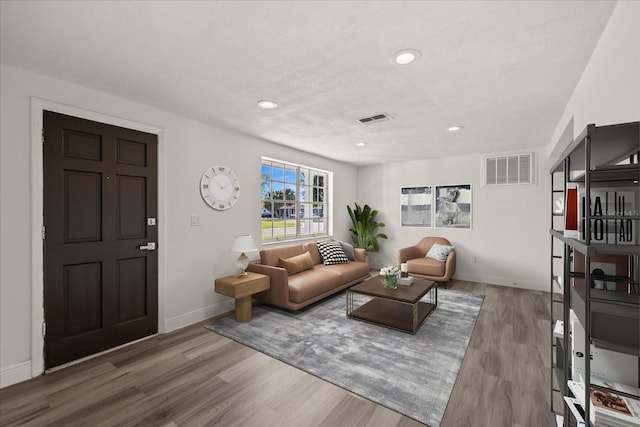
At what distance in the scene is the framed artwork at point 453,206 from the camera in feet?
17.3

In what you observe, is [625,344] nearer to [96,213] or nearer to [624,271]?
[624,271]

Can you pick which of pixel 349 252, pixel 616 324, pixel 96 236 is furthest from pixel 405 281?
pixel 96 236

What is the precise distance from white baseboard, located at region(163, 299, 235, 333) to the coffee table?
64.6 inches

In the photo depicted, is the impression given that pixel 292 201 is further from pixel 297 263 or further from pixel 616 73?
pixel 616 73

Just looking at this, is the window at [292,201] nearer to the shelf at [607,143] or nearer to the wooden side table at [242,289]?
the wooden side table at [242,289]

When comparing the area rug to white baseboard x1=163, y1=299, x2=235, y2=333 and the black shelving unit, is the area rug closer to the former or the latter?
white baseboard x1=163, y1=299, x2=235, y2=333

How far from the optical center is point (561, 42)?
5.74ft

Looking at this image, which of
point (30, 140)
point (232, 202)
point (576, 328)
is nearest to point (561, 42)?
point (576, 328)

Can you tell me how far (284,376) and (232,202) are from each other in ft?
7.54

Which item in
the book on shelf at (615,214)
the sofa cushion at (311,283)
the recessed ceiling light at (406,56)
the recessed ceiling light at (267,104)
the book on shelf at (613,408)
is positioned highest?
the recessed ceiling light at (267,104)

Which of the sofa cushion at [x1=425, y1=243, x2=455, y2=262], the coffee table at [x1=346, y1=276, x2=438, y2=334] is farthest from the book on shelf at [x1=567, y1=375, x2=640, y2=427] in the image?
the sofa cushion at [x1=425, y1=243, x2=455, y2=262]

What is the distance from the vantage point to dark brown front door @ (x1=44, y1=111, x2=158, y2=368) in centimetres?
234

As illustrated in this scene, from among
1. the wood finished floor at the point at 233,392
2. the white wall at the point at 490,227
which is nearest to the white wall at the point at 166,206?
the wood finished floor at the point at 233,392

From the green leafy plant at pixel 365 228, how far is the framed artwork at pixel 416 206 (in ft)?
1.89
